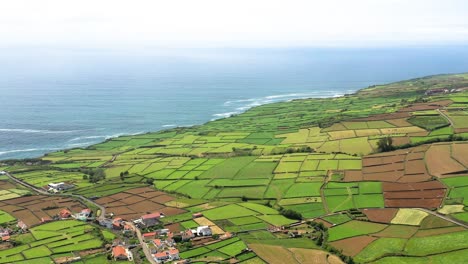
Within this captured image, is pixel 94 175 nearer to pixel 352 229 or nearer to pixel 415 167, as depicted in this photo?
pixel 352 229

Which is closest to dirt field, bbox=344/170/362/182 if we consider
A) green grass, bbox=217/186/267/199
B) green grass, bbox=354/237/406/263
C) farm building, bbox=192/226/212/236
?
green grass, bbox=217/186/267/199

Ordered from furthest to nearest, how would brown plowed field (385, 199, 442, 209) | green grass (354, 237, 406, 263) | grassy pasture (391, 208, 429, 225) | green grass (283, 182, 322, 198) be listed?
green grass (283, 182, 322, 198) < brown plowed field (385, 199, 442, 209) < grassy pasture (391, 208, 429, 225) < green grass (354, 237, 406, 263)

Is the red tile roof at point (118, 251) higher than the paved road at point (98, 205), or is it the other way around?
the red tile roof at point (118, 251)

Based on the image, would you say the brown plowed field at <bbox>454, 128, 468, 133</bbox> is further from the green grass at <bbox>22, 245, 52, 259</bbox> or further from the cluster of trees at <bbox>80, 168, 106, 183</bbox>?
the green grass at <bbox>22, 245, 52, 259</bbox>

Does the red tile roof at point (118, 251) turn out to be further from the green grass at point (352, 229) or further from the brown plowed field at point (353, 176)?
the brown plowed field at point (353, 176)

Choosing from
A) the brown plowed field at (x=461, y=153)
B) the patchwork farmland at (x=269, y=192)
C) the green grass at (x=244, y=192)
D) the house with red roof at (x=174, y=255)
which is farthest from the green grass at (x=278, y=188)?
the brown plowed field at (x=461, y=153)

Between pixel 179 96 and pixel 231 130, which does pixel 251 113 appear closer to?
pixel 231 130
